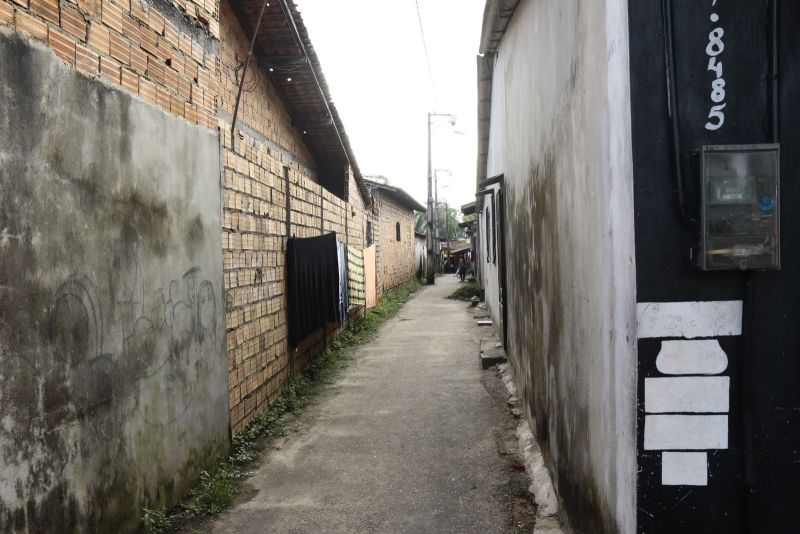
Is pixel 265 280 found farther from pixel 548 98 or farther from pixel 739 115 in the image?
pixel 739 115

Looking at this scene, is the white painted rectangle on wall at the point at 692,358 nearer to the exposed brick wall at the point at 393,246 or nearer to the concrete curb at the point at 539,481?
the concrete curb at the point at 539,481

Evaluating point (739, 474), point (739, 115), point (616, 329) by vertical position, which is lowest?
point (739, 474)

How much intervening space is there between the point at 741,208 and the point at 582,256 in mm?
825

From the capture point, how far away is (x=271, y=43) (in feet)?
23.8

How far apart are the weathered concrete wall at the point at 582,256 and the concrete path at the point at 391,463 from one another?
2.00 feet

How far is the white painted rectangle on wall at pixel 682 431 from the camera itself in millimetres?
2072

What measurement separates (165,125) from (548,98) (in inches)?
96.4

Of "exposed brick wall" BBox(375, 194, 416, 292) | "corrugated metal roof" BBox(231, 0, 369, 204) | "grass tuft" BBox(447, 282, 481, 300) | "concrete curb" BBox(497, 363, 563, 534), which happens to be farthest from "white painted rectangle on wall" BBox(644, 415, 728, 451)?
"grass tuft" BBox(447, 282, 481, 300)

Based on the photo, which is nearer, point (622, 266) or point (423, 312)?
point (622, 266)

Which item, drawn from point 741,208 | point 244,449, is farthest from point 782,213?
point 244,449

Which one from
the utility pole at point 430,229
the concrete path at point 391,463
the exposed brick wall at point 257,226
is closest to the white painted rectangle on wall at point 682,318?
the concrete path at point 391,463

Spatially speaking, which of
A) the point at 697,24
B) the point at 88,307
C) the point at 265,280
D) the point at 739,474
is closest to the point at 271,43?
the point at 265,280

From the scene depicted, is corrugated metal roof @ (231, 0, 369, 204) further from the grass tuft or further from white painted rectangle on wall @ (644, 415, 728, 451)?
the grass tuft

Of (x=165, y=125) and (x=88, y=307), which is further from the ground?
(x=165, y=125)
